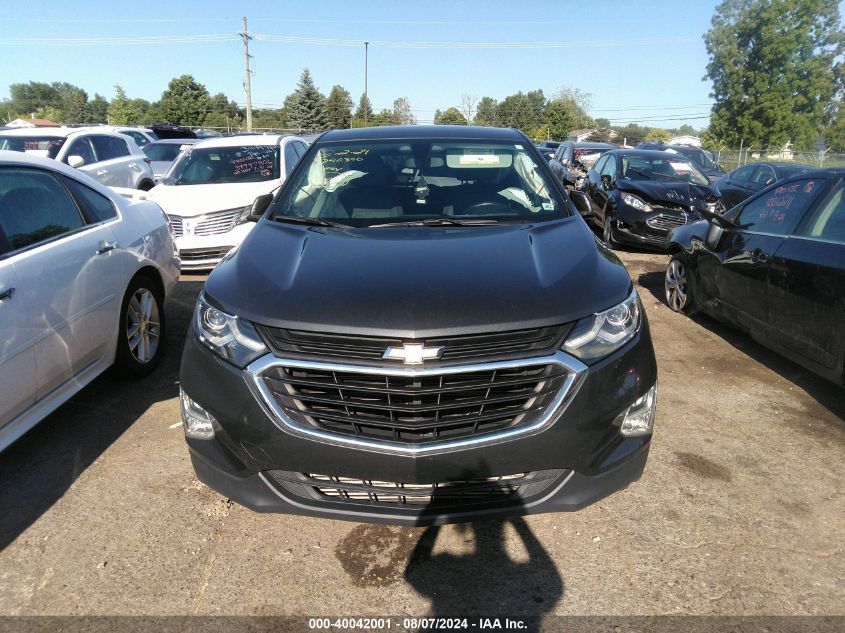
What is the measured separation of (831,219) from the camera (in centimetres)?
397

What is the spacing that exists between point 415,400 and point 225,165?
7.49 m

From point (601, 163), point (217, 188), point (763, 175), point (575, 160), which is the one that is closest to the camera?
point (217, 188)

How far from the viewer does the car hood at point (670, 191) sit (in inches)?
347

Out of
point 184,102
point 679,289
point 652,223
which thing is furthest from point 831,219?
point 184,102

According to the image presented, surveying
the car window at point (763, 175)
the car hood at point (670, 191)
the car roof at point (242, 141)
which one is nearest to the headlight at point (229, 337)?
the car roof at point (242, 141)

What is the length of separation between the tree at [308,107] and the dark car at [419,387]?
7218cm

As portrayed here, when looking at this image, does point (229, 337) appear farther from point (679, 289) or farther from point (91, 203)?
point (679, 289)

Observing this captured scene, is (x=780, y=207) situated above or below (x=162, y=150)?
above

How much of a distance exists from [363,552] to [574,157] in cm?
1489

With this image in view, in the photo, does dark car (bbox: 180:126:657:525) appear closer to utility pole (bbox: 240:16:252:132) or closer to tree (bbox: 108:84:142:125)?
utility pole (bbox: 240:16:252:132)

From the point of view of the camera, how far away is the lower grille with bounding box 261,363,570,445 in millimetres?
2129

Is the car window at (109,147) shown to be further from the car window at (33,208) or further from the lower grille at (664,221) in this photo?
the lower grille at (664,221)

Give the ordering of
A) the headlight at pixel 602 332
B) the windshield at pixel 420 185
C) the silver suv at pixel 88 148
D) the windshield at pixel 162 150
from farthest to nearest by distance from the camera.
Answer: the windshield at pixel 162 150
the silver suv at pixel 88 148
the windshield at pixel 420 185
the headlight at pixel 602 332

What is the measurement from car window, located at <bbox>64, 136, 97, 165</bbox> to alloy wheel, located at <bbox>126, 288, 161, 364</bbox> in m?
7.19
